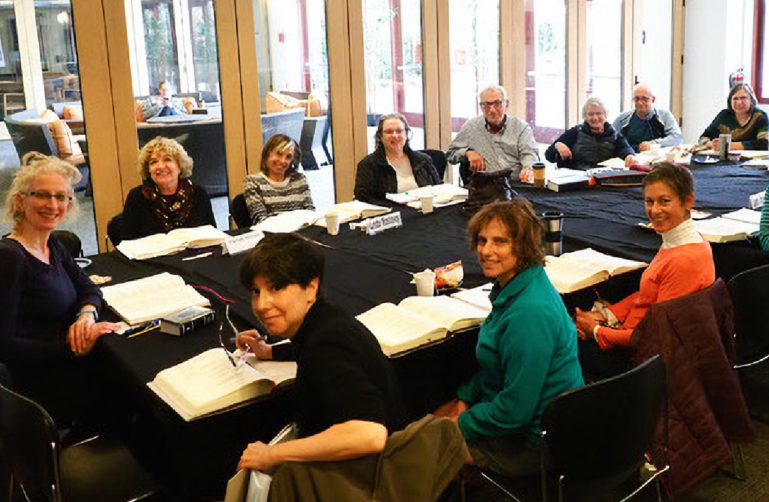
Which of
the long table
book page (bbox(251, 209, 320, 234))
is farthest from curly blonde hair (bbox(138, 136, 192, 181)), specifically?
the long table

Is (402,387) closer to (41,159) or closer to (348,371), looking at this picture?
(348,371)

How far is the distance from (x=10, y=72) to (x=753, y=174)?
15.3 ft

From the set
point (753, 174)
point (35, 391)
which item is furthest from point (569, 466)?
point (753, 174)

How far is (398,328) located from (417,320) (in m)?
0.07

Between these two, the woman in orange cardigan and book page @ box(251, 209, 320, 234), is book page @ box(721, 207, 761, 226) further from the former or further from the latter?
book page @ box(251, 209, 320, 234)

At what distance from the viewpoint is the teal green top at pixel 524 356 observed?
2.05m

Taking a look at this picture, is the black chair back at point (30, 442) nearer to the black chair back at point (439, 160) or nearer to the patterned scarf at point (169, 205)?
the patterned scarf at point (169, 205)

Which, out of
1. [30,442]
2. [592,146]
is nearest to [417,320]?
[30,442]

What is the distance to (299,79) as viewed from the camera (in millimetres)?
6027

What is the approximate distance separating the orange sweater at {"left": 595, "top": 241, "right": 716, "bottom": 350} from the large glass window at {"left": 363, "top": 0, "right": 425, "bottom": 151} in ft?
12.8

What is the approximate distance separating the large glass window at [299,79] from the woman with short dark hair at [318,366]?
415 cm

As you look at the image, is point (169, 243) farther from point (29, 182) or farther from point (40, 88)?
point (40, 88)

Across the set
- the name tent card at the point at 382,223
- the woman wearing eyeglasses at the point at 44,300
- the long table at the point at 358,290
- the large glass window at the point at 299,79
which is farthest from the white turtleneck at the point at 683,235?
the large glass window at the point at 299,79

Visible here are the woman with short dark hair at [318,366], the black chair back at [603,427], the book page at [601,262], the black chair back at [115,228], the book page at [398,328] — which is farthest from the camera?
the black chair back at [115,228]
